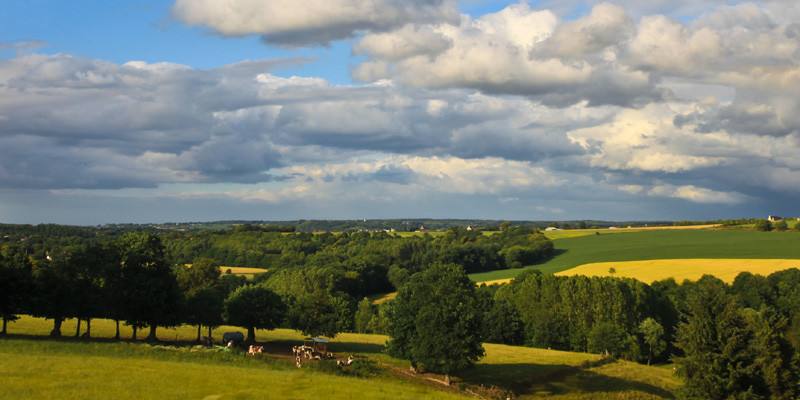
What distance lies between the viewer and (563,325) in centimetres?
11256

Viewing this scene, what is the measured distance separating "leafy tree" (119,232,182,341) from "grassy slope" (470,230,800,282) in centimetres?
10091

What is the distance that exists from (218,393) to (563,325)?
272 feet

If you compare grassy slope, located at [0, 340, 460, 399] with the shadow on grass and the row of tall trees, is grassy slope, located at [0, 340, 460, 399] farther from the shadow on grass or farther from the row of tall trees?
the shadow on grass

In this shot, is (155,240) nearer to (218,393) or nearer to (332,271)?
(218,393)

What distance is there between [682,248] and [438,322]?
11691 cm

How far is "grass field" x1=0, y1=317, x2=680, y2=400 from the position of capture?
39.1 metres

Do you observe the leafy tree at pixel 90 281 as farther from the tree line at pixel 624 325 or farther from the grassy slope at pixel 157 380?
the tree line at pixel 624 325

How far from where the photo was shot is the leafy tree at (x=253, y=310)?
77125 mm

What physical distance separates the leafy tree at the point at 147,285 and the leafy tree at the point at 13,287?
9232 mm

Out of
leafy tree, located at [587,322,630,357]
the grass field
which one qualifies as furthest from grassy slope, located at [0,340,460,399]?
leafy tree, located at [587,322,630,357]

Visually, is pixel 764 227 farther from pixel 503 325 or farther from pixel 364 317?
pixel 364 317

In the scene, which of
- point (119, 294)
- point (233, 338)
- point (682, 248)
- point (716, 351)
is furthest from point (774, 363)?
point (682, 248)

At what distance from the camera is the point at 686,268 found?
139 meters

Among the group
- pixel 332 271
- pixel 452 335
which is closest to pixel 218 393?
pixel 452 335
